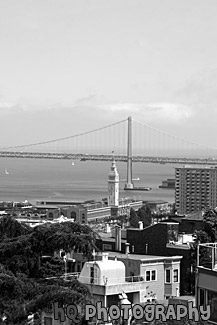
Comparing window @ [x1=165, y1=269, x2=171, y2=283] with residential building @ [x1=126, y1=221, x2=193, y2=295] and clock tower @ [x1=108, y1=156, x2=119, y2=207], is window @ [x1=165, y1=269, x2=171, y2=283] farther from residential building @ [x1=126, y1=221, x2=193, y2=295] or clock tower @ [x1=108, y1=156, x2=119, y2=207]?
clock tower @ [x1=108, y1=156, x2=119, y2=207]

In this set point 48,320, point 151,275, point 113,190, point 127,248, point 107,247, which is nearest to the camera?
point 48,320

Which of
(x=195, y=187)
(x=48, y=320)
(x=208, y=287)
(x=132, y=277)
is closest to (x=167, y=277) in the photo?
(x=132, y=277)

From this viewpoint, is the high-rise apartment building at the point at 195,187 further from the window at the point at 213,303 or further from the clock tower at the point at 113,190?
the window at the point at 213,303

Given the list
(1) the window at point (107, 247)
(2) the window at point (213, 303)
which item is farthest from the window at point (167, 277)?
(2) the window at point (213, 303)

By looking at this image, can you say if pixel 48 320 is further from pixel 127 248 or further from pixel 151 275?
pixel 127 248

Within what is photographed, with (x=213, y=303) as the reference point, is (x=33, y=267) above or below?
below

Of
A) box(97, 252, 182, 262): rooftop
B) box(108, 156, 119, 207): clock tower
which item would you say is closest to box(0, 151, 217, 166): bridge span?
box(108, 156, 119, 207): clock tower

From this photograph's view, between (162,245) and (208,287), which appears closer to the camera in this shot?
(208,287)
